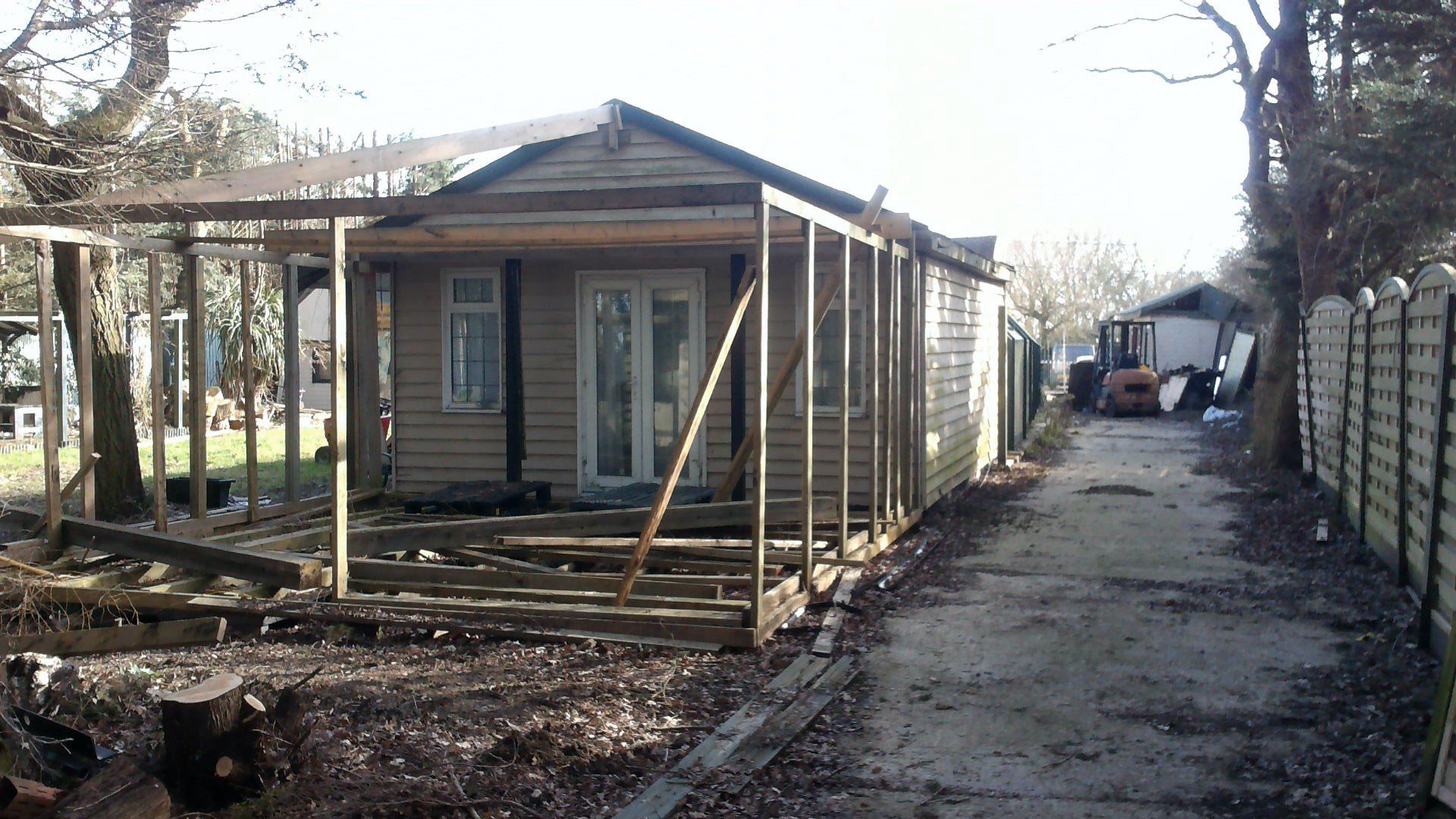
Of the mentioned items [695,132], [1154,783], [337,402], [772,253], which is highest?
[695,132]

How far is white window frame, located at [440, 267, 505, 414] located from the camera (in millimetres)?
11734

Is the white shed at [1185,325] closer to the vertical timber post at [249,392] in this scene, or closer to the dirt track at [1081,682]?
the dirt track at [1081,682]

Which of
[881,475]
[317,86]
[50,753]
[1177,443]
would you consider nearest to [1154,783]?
[50,753]

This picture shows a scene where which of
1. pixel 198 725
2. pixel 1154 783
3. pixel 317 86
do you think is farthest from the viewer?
pixel 317 86

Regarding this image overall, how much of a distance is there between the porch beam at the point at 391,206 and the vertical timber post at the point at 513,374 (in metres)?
4.25

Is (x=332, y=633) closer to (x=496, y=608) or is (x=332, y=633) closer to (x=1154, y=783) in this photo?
(x=496, y=608)

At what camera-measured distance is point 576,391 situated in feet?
38.2

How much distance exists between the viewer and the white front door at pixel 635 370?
447 inches

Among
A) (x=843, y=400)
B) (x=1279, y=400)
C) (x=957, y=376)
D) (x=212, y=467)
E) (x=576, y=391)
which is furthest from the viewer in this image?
(x=212, y=467)

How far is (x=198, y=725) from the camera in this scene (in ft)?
12.6

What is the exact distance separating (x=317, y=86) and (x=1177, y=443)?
16.3 m

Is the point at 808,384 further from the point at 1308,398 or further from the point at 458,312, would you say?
the point at 1308,398

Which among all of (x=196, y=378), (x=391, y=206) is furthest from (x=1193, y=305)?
(x=391, y=206)

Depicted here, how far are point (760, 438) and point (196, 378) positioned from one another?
16.1ft
